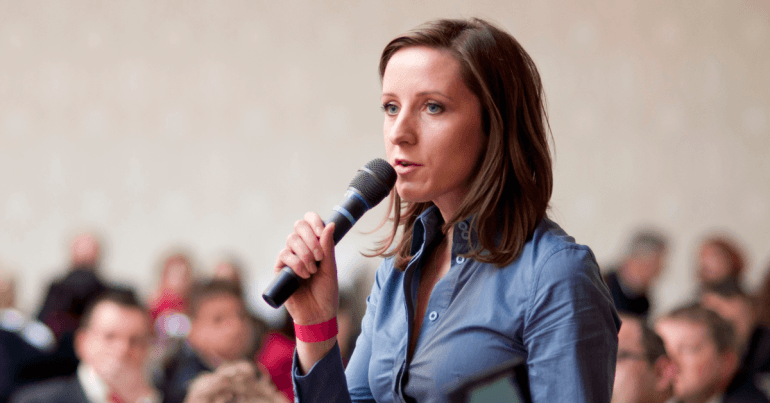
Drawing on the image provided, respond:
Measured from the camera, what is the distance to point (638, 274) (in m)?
5.10

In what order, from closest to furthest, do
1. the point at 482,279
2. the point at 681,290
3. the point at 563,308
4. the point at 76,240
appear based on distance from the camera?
1. the point at 563,308
2. the point at 482,279
3. the point at 76,240
4. the point at 681,290

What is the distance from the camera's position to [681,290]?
6617 mm

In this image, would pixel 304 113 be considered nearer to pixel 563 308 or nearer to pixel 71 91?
pixel 71 91

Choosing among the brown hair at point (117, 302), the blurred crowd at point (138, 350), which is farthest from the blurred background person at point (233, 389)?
the brown hair at point (117, 302)

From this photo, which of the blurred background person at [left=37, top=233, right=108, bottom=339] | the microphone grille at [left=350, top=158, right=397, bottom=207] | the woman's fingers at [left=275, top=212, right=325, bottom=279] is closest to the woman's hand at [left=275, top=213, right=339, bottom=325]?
the woman's fingers at [left=275, top=212, right=325, bottom=279]

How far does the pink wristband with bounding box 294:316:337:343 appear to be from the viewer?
116cm

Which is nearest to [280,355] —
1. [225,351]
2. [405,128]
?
[225,351]

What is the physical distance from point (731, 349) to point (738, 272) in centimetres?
241

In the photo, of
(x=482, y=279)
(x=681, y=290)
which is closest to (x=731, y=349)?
(x=482, y=279)

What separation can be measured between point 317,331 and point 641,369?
52.5 inches

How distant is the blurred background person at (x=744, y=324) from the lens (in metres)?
3.31

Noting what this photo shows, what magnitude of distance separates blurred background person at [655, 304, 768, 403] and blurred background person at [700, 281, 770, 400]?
0.52 meters

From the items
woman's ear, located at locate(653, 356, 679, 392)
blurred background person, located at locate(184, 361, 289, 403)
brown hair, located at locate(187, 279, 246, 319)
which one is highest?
blurred background person, located at locate(184, 361, 289, 403)

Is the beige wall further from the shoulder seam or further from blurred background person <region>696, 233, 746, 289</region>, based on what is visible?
the shoulder seam
